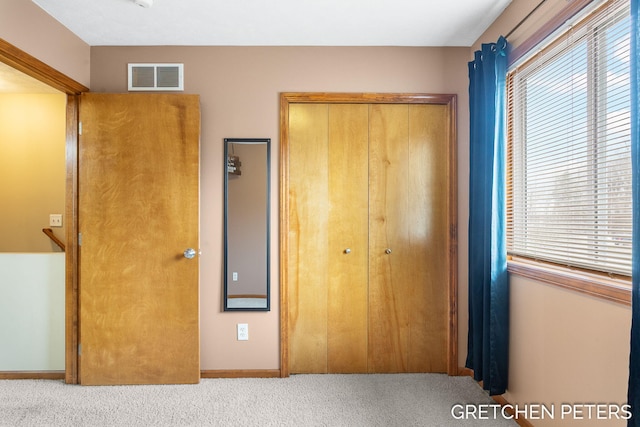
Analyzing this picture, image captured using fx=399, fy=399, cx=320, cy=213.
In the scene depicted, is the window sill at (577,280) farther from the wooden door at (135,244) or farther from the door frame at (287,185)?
the wooden door at (135,244)

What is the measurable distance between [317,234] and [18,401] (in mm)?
2200

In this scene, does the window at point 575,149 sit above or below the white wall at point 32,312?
above

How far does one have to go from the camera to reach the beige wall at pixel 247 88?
290cm

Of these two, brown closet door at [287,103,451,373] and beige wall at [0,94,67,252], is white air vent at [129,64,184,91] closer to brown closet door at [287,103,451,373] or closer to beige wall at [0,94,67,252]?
brown closet door at [287,103,451,373]

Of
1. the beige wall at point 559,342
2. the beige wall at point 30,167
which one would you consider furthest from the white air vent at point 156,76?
the beige wall at point 559,342

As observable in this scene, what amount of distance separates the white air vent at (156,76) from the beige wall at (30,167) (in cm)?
99

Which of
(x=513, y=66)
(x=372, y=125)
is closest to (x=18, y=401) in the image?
(x=372, y=125)

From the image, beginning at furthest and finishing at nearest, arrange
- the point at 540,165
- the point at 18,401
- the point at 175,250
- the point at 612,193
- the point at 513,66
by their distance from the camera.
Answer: the point at 175,250 → the point at 18,401 → the point at 513,66 → the point at 540,165 → the point at 612,193

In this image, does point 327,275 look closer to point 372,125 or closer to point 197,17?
point 372,125

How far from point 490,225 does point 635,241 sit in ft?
3.19

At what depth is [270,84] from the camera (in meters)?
2.92

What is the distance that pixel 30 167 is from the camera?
11.1 feet

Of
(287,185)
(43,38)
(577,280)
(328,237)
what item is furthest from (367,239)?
(43,38)

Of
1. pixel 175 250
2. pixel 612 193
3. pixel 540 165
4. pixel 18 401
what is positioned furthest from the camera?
pixel 175 250
